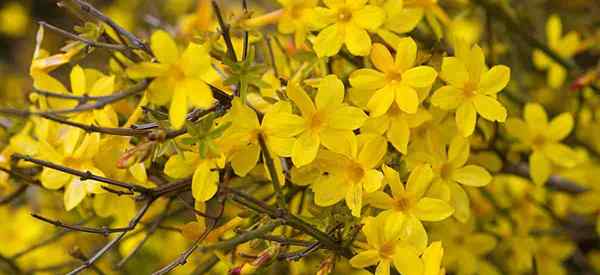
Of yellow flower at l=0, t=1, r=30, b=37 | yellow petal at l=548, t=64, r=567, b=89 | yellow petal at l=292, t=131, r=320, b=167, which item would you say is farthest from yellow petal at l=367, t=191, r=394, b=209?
yellow flower at l=0, t=1, r=30, b=37

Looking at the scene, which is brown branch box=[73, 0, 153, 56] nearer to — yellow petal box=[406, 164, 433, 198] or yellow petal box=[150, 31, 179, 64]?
yellow petal box=[150, 31, 179, 64]

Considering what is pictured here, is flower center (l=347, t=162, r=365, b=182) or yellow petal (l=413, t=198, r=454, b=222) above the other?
flower center (l=347, t=162, r=365, b=182)

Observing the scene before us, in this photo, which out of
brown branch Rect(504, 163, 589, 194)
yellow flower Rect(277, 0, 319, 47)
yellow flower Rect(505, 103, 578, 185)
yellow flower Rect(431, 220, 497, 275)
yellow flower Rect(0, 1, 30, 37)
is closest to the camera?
yellow flower Rect(277, 0, 319, 47)

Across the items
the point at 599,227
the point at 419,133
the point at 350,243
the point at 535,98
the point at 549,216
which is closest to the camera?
the point at 350,243

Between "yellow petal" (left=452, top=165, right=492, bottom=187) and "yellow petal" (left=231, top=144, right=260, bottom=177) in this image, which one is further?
"yellow petal" (left=452, top=165, right=492, bottom=187)

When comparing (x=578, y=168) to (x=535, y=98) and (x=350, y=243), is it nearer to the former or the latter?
(x=535, y=98)

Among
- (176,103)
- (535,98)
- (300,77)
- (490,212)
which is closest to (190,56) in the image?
(176,103)

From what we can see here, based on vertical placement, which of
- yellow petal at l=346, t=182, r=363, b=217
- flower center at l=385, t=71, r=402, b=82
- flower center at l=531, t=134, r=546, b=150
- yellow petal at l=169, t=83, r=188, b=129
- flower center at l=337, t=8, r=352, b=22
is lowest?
flower center at l=531, t=134, r=546, b=150
